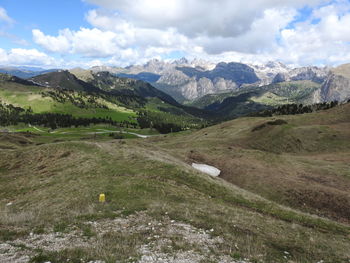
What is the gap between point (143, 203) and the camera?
26.5m

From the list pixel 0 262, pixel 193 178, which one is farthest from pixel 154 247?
pixel 193 178

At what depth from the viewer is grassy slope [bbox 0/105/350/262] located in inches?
699

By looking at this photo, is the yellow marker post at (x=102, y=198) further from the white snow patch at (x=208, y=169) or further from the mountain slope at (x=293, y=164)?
the white snow patch at (x=208, y=169)

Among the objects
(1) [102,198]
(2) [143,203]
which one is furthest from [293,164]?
(1) [102,198]

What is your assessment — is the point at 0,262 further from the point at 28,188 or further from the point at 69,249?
the point at 28,188

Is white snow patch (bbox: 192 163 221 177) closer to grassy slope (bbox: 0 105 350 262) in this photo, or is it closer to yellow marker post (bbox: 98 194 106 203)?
grassy slope (bbox: 0 105 350 262)

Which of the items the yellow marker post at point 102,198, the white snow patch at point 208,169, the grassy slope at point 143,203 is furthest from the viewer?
the white snow patch at point 208,169

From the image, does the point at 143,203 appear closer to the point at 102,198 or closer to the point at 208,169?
the point at 102,198

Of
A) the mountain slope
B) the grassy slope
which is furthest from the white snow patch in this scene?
the grassy slope

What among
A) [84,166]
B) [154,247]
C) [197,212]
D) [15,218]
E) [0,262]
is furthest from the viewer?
[84,166]

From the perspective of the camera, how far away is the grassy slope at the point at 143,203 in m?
17.8

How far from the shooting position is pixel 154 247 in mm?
16109

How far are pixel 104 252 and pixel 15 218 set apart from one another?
1233 centimetres

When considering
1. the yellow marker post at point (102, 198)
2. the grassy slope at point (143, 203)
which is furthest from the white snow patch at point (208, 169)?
the yellow marker post at point (102, 198)
